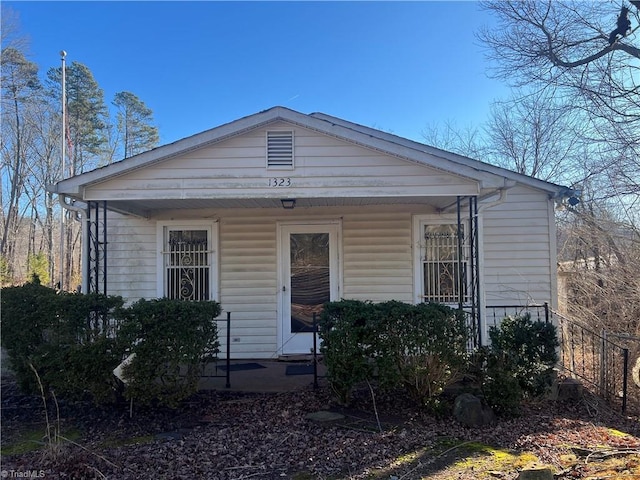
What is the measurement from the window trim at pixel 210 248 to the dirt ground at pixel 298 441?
2354mm

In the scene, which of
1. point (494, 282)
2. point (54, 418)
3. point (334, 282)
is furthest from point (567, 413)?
point (54, 418)

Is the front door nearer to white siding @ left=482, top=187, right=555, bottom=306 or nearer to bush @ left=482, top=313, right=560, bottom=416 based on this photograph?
white siding @ left=482, top=187, right=555, bottom=306

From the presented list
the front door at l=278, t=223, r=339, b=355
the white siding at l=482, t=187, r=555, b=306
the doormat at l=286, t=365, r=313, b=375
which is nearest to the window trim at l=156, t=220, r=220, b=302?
the front door at l=278, t=223, r=339, b=355

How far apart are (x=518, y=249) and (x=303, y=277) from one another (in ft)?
12.4

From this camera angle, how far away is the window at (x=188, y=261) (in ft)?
24.9

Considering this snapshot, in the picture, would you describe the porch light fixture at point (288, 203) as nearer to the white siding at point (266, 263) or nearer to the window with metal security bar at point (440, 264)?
the white siding at point (266, 263)

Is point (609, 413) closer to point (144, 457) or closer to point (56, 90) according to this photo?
point (144, 457)

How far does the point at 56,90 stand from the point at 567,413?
1138 inches

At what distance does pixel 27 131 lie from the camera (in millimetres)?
23484

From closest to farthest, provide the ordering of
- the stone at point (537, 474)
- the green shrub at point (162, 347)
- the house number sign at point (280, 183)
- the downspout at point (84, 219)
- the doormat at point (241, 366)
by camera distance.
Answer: the stone at point (537, 474), the green shrub at point (162, 347), the house number sign at point (280, 183), the downspout at point (84, 219), the doormat at point (241, 366)

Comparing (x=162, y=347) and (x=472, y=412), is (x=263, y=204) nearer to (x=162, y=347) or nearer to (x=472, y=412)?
(x=162, y=347)

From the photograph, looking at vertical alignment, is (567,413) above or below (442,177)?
below

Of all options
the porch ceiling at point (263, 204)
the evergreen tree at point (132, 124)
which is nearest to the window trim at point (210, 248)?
the porch ceiling at point (263, 204)

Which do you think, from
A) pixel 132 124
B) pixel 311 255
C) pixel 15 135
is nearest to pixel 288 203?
pixel 311 255
